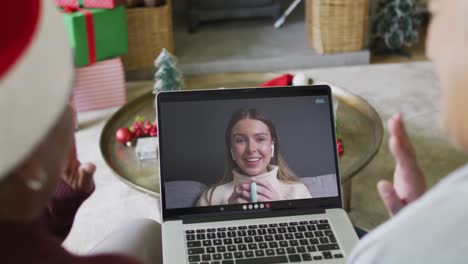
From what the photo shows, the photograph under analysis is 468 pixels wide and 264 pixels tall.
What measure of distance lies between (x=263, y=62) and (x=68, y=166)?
94.5 inches

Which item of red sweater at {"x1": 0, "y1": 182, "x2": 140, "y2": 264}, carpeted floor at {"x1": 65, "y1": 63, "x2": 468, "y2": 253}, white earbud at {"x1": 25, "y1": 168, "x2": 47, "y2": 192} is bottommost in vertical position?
carpeted floor at {"x1": 65, "y1": 63, "x2": 468, "y2": 253}

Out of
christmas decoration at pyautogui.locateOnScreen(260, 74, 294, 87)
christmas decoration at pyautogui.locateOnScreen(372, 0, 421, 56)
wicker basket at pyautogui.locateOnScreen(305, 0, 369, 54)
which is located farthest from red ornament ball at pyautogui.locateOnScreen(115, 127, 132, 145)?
christmas decoration at pyautogui.locateOnScreen(372, 0, 421, 56)

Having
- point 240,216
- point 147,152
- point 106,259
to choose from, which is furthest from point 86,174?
point 147,152

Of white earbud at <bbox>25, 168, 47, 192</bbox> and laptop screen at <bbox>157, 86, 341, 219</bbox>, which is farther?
laptop screen at <bbox>157, 86, 341, 219</bbox>

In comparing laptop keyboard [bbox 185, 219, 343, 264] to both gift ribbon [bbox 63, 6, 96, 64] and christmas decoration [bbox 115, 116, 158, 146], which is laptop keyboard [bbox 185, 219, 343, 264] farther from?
gift ribbon [bbox 63, 6, 96, 64]

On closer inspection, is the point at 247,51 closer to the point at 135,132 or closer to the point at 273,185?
the point at 135,132

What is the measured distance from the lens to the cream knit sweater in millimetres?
1262

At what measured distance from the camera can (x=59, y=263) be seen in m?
0.63

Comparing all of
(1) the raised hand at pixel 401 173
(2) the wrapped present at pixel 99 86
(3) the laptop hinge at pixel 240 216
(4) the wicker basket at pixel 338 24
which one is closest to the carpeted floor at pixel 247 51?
(4) the wicker basket at pixel 338 24

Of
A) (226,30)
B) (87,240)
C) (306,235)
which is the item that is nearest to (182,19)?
(226,30)

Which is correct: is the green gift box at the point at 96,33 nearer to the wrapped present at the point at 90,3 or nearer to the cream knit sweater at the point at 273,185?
the wrapped present at the point at 90,3

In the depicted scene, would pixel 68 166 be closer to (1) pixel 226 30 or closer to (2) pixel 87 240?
(2) pixel 87 240

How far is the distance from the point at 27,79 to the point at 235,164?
30.7 inches

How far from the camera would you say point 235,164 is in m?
1.30
